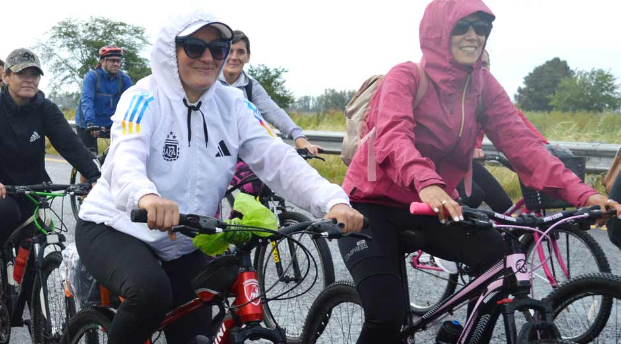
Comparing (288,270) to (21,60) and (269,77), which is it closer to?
(21,60)

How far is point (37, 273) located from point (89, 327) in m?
1.30

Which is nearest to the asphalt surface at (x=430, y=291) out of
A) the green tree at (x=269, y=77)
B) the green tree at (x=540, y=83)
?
the green tree at (x=269, y=77)

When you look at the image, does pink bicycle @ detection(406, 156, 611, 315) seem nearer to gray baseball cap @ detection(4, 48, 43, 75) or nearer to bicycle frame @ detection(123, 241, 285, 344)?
bicycle frame @ detection(123, 241, 285, 344)

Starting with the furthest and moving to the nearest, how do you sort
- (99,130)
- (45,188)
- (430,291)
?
(99,130), (430,291), (45,188)

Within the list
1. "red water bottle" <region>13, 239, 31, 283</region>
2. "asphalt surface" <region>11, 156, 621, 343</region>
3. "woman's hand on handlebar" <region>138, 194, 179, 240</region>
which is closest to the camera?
"woman's hand on handlebar" <region>138, 194, 179, 240</region>

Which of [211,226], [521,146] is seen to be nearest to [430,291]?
[521,146]

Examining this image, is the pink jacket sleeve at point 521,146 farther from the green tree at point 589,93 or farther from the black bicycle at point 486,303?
the green tree at point 589,93

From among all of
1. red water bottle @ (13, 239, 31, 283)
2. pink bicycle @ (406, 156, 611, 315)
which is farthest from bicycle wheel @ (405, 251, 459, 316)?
red water bottle @ (13, 239, 31, 283)

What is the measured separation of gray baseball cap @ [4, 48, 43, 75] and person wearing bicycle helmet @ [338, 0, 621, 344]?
2.59 metres

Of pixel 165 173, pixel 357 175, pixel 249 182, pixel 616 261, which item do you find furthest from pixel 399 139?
pixel 616 261

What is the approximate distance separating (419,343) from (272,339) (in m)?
2.34

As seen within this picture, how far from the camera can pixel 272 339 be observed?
9.75ft

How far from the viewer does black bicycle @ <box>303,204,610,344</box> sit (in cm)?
329

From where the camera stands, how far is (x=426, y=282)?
20.3 ft
